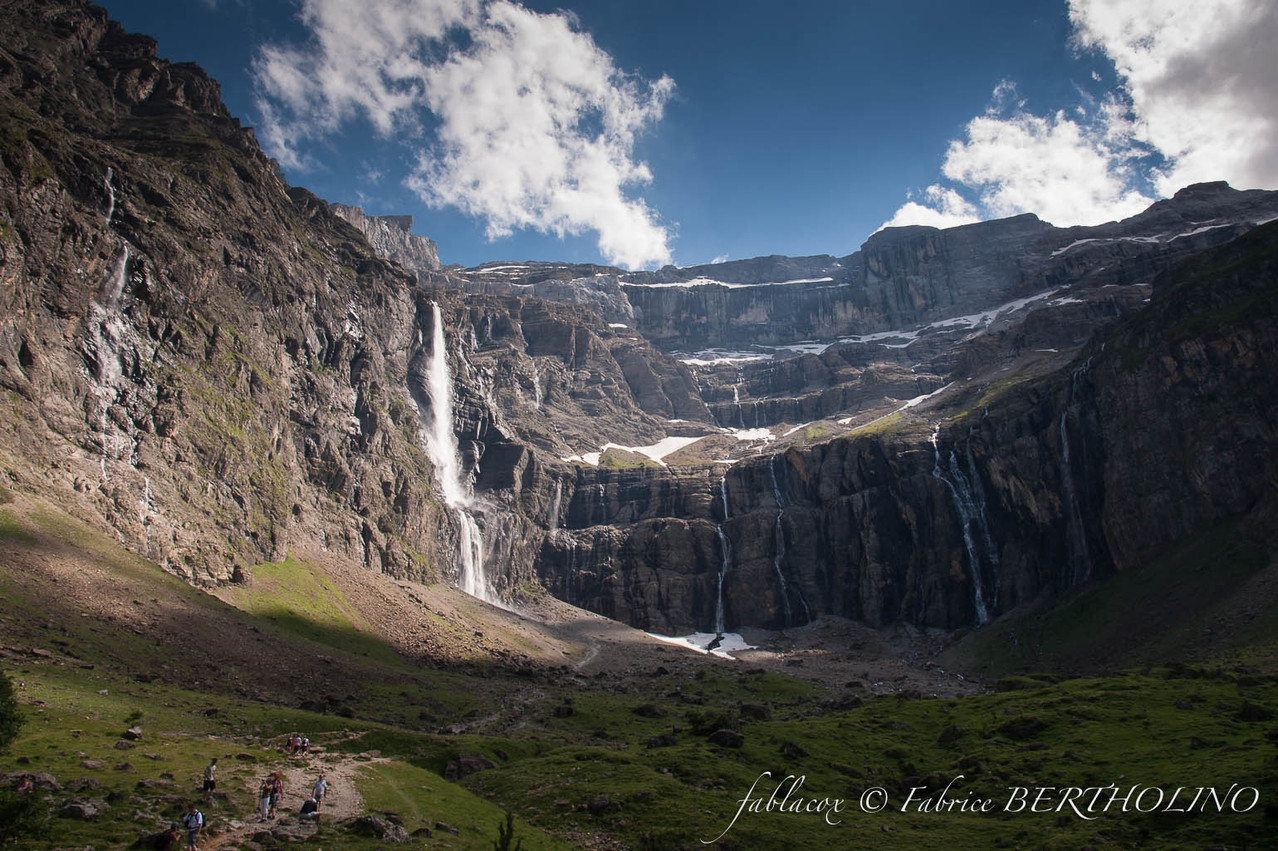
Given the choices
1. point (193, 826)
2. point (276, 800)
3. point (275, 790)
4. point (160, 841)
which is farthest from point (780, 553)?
point (160, 841)

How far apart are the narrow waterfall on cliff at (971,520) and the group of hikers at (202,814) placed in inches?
4827

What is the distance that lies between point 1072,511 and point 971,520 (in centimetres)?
1857

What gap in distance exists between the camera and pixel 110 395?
266ft

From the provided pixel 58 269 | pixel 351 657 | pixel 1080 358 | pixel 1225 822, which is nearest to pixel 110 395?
pixel 58 269

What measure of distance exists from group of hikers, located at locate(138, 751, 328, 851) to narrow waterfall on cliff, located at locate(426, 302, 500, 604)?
116 metres

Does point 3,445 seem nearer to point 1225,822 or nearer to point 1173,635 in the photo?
point 1225,822

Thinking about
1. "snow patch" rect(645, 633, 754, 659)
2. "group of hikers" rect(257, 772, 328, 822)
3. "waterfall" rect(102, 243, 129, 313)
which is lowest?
"snow patch" rect(645, 633, 754, 659)

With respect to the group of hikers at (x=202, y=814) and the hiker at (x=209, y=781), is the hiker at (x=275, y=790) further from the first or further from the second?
the hiker at (x=209, y=781)

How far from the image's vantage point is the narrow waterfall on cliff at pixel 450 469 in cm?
14662

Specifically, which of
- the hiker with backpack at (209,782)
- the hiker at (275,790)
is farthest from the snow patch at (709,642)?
the hiker with backpack at (209,782)

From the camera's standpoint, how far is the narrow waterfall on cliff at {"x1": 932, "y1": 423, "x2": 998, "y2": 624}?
128 meters

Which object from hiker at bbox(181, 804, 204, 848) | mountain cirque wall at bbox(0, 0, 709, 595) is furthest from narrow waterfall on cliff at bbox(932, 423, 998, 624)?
hiker at bbox(181, 804, 204, 848)

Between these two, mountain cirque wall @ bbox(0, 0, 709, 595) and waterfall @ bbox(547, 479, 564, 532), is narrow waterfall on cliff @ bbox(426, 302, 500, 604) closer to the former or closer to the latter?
mountain cirque wall @ bbox(0, 0, 709, 595)

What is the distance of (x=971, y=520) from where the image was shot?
445ft
